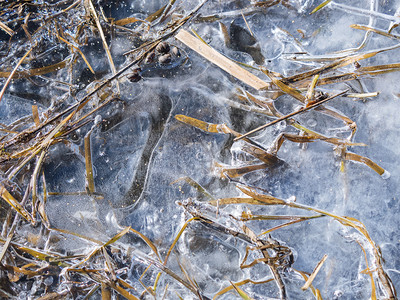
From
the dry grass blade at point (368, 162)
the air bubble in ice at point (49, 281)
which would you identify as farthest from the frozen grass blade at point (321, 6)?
the air bubble in ice at point (49, 281)

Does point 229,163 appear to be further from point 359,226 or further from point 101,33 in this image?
point 101,33

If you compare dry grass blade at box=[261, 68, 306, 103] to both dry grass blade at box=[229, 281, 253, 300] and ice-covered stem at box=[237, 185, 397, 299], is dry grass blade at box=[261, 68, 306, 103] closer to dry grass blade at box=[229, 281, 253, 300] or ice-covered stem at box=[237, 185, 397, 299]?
ice-covered stem at box=[237, 185, 397, 299]

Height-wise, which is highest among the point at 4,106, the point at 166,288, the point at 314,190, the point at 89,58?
the point at 89,58

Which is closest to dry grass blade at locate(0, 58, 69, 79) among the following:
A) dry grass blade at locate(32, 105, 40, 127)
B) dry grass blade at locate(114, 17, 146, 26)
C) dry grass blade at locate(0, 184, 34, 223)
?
dry grass blade at locate(32, 105, 40, 127)

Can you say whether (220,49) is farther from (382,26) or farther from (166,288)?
(166,288)

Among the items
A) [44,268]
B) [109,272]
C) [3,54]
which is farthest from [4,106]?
[109,272]

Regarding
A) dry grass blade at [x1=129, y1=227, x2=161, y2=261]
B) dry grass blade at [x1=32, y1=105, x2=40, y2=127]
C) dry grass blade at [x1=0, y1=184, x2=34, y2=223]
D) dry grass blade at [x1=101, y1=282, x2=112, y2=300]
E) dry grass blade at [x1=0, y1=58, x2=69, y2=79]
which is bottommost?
dry grass blade at [x1=101, y1=282, x2=112, y2=300]
